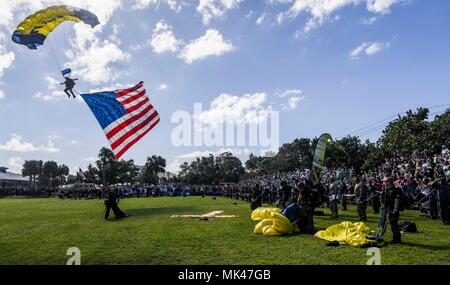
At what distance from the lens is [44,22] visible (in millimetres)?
17484

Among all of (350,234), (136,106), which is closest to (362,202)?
(350,234)

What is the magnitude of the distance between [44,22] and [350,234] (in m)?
15.4

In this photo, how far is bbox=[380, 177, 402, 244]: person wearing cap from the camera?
12086 millimetres

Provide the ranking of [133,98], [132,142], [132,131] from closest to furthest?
[132,142], [132,131], [133,98]

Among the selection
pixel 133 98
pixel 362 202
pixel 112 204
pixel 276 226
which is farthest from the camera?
pixel 112 204

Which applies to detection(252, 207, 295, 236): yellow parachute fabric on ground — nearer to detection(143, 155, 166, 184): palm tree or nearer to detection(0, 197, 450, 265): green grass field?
detection(0, 197, 450, 265): green grass field

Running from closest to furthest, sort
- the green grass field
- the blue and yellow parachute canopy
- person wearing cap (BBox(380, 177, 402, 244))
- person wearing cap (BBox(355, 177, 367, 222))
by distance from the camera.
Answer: the green grass field, person wearing cap (BBox(380, 177, 402, 244)), the blue and yellow parachute canopy, person wearing cap (BBox(355, 177, 367, 222))

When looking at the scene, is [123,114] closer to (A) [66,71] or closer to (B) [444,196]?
(A) [66,71]

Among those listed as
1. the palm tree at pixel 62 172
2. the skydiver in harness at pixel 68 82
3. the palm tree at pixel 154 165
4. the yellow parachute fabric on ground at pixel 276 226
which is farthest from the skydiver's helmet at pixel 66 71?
the palm tree at pixel 62 172

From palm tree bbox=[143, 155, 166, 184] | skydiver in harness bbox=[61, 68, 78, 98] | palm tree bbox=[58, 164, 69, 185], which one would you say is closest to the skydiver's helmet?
skydiver in harness bbox=[61, 68, 78, 98]

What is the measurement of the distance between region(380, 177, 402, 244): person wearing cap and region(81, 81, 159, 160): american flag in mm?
8928
